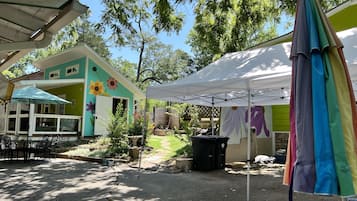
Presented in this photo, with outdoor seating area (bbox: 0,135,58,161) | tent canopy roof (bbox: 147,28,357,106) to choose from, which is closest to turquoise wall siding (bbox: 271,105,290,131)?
tent canopy roof (bbox: 147,28,357,106)

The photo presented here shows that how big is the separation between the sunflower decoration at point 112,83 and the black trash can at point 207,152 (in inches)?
377

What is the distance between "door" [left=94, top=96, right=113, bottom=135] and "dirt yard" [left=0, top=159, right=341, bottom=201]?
21.8 ft

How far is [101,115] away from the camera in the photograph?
16141 mm

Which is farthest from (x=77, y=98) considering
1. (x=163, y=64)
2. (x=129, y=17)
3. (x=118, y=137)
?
(x=163, y=64)

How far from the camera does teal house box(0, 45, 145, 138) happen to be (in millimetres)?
14266

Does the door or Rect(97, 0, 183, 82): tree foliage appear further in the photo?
the door

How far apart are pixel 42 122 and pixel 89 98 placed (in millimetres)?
2605

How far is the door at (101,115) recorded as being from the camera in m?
15.9

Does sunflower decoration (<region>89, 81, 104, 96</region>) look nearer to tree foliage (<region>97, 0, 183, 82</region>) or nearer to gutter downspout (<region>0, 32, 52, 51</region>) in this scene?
tree foliage (<region>97, 0, 183, 82</region>)

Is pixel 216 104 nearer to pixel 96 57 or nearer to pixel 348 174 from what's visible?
pixel 348 174

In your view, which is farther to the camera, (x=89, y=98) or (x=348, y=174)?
(x=89, y=98)

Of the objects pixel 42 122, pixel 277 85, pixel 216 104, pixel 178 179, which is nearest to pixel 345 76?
pixel 277 85

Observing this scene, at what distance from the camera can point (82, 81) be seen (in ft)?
51.1

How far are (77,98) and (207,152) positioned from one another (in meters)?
9.94
